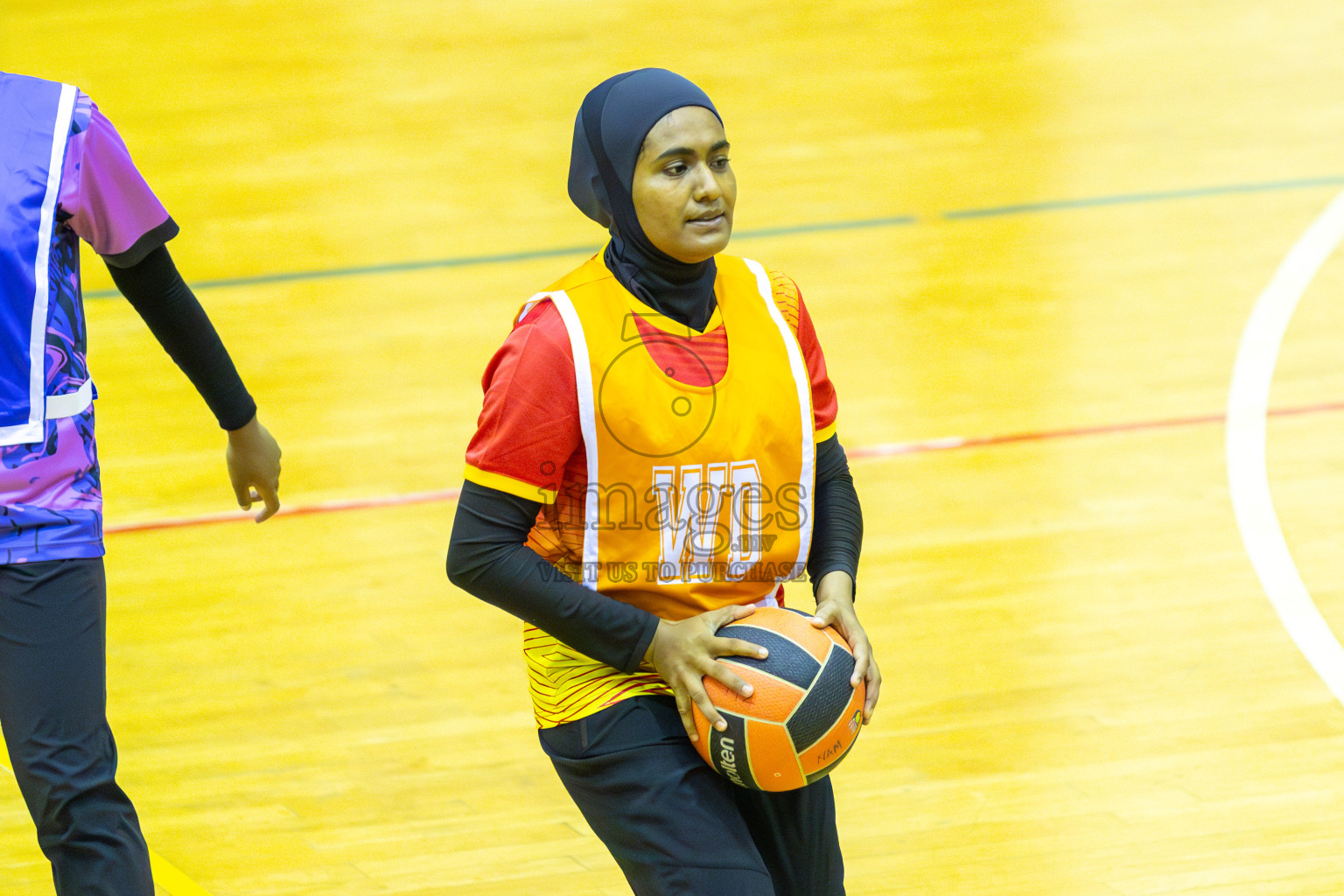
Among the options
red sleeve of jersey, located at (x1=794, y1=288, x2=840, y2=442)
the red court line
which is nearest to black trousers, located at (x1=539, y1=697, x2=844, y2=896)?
red sleeve of jersey, located at (x1=794, y1=288, x2=840, y2=442)

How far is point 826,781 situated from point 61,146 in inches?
60.4

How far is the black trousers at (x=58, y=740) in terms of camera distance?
2316 mm

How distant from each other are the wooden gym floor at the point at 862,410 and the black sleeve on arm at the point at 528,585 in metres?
1.34

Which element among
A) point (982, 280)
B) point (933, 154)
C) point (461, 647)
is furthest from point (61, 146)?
point (933, 154)

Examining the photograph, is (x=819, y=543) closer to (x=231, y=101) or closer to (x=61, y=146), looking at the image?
(x=61, y=146)

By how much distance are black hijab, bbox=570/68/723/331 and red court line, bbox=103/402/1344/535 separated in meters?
2.85

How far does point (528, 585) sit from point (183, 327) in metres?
0.88

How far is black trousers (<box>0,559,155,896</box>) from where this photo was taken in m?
2.32

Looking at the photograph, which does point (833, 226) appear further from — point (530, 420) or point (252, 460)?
point (530, 420)

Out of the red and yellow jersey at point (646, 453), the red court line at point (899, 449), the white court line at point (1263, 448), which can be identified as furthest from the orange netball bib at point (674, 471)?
the red court line at point (899, 449)

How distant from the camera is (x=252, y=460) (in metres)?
2.90

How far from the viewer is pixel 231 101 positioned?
8.34 meters

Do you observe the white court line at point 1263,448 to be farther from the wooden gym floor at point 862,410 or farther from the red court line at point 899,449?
the red court line at point 899,449

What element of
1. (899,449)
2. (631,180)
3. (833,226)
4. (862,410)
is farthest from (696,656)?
(833,226)
